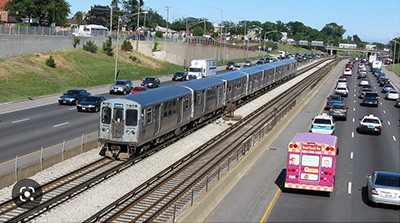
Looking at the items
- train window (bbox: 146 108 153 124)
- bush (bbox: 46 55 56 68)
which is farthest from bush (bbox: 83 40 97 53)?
train window (bbox: 146 108 153 124)

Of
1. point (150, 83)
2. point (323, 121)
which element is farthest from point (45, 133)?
point (150, 83)

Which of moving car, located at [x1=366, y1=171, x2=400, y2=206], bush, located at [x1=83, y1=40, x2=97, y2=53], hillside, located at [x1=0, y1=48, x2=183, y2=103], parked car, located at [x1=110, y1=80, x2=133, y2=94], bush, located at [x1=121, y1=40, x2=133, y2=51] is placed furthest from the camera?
bush, located at [x1=121, y1=40, x2=133, y2=51]

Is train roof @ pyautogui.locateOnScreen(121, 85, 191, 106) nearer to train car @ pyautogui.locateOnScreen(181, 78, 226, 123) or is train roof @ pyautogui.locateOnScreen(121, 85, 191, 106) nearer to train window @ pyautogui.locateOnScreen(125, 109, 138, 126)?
train window @ pyautogui.locateOnScreen(125, 109, 138, 126)

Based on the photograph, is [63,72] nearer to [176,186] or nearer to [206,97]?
[206,97]

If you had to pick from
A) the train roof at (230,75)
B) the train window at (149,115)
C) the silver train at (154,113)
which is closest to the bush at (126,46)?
the train roof at (230,75)

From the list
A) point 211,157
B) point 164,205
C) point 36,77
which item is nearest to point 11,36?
point 36,77

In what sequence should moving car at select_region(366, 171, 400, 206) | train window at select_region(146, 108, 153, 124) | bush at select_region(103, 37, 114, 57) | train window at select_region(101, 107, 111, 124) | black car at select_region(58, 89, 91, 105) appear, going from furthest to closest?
bush at select_region(103, 37, 114, 57), black car at select_region(58, 89, 91, 105), train window at select_region(146, 108, 153, 124), train window at select_region(101, 107, 111, 124), moving car at select_region(366, 171, 400, 206)

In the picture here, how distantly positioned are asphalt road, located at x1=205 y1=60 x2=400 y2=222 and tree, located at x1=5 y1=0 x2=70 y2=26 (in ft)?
230

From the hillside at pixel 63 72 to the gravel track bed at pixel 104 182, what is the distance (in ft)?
76.1

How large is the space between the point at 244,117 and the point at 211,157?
16.1 m

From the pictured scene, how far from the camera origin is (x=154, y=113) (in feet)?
96.7

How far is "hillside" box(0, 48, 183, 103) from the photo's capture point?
55878mm

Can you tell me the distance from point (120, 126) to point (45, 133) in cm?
904

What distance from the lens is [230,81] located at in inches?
1903
